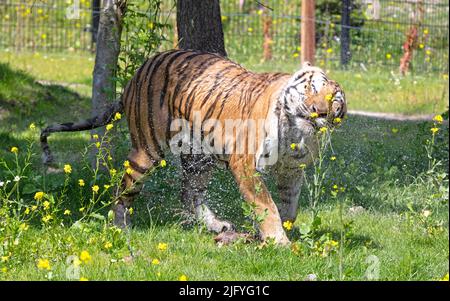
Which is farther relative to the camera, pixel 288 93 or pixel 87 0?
pixel 87 0

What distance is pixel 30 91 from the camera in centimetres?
1117

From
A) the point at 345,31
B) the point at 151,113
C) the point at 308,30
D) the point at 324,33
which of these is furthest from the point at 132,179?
the point at 324,33

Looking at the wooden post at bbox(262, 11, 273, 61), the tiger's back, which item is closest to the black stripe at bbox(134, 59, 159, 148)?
the tiger's back

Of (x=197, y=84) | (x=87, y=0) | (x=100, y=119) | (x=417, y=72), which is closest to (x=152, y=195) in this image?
(x=100, y=119)

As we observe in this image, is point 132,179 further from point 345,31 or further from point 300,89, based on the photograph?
point 345,31

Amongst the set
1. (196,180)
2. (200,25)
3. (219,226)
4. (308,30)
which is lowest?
(219,226)

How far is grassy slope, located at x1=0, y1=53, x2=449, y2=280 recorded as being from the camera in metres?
5.05

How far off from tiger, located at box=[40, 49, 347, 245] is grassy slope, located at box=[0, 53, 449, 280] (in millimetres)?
228

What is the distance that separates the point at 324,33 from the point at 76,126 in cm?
983

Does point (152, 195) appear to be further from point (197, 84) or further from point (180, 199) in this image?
point (197, 84)

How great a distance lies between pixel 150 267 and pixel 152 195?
217cm

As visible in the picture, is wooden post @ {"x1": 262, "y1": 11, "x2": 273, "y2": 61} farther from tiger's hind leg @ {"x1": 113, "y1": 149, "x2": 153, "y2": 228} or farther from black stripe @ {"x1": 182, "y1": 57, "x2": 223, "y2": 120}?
tiger's hind leg @ {"x1": 113, "y1": 149, "x2": 153, "y2": 228}

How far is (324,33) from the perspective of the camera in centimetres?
1584
